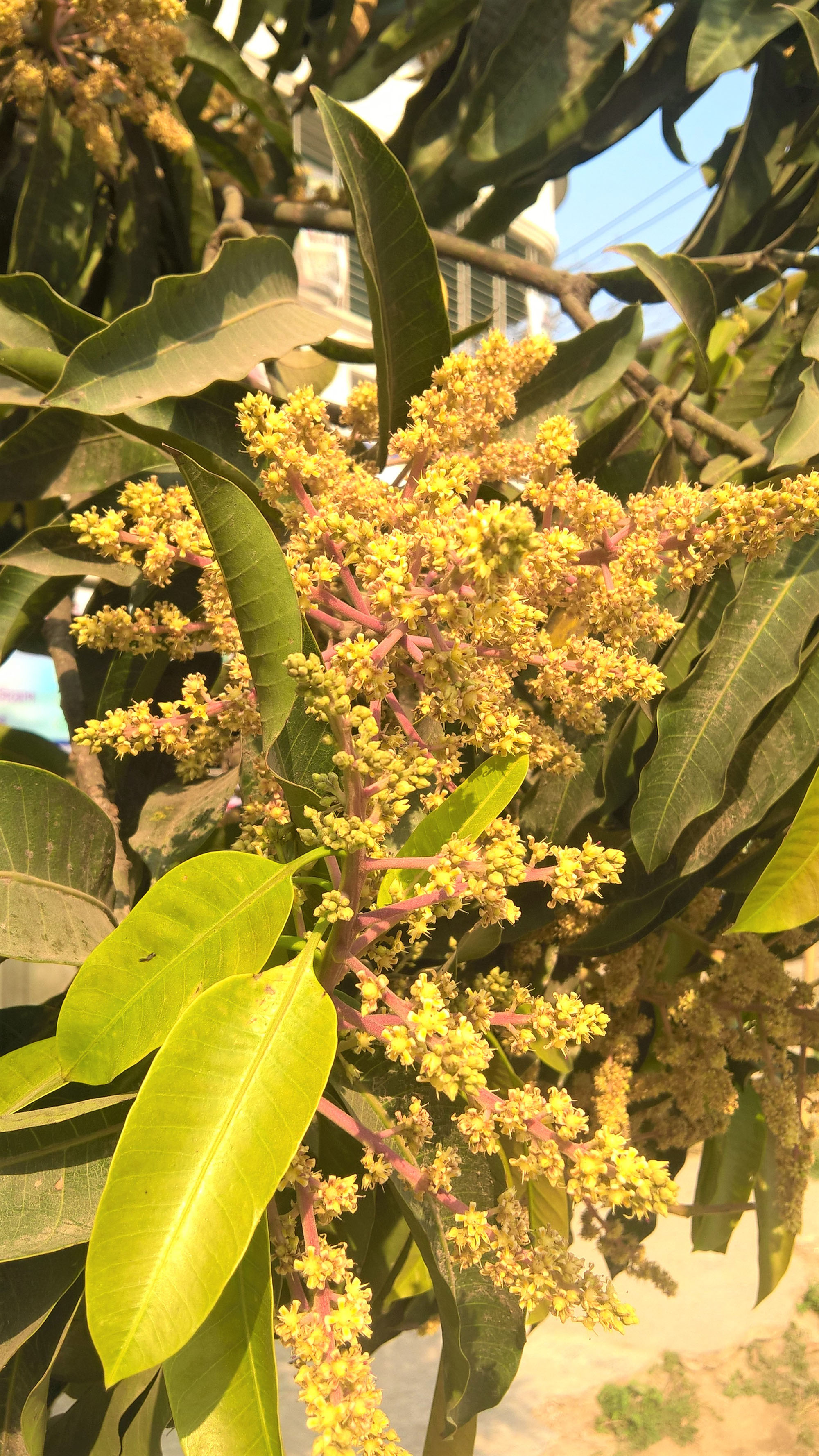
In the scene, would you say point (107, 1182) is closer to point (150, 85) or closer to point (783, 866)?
point (783, 866)

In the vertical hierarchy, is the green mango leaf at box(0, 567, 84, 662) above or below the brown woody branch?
below

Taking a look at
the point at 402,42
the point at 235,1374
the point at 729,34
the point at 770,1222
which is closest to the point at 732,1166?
the point at 770,1222

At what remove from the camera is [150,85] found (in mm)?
1176

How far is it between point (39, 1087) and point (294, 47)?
140 cm

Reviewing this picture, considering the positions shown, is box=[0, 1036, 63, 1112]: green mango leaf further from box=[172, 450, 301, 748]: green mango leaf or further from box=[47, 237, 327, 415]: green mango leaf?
box=[47, 237, 327, 415]: green mango leaf

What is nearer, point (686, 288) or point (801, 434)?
point (801, 434)

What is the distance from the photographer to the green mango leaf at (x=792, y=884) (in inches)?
26.4

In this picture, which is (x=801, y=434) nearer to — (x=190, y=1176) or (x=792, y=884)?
(x=792, y=884)

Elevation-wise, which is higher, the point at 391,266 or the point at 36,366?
the point at 391,266

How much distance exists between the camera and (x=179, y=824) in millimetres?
808

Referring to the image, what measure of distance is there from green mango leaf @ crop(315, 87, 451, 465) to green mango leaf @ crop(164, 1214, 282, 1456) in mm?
625

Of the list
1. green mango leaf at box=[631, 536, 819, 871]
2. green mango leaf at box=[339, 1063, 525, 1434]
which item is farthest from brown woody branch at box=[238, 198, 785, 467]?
green mango leaf at box=[339, 1063, 525, 1434]

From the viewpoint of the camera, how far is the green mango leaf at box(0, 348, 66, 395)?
2.66 ft

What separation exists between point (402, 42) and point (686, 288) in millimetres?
650
